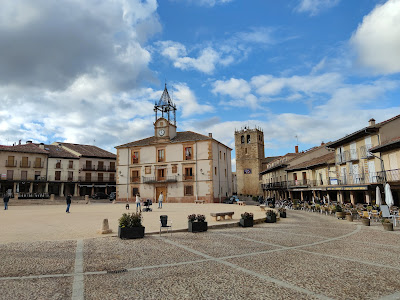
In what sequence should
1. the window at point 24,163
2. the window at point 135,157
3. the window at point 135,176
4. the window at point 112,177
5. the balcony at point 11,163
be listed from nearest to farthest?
the window at point 135,176 → the window at point 135,157 → the balcony at point 11,163 → the window at point 24,163 → the window at point 112,177

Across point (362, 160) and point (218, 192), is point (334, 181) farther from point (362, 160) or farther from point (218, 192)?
point (218, 192)

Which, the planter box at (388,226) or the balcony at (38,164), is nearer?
the planter box at (388,226)

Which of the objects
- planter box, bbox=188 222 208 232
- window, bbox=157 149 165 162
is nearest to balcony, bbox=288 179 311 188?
window, bbox=157 149 165 162

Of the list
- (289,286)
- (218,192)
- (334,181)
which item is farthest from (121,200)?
(289,286)

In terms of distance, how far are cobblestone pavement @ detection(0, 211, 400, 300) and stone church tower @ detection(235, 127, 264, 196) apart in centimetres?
5526

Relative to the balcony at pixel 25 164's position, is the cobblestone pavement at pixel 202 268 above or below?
below

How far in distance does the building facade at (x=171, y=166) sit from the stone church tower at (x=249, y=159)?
23.9 meters

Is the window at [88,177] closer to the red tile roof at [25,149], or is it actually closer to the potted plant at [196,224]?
the red tile roof at [25,149]

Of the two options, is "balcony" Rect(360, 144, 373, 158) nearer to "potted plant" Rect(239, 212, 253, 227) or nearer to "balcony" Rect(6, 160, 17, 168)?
"potted plant" Rect(239, 212, 253, 227)

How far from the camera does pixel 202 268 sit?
6.29 meters

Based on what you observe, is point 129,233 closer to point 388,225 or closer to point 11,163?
point 388,225

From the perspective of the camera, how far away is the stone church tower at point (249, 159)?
6462 cm

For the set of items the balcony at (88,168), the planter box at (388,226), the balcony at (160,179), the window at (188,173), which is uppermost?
the balcony at (88,168)

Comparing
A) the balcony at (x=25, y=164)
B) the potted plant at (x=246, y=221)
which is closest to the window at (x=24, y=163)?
the balcony at (x=25, y=164)
